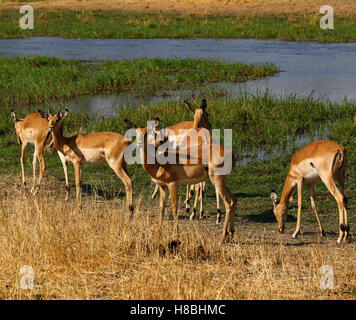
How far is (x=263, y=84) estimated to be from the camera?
2117 cm

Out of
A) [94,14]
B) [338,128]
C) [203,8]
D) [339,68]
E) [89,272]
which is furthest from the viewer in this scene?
[203,8]

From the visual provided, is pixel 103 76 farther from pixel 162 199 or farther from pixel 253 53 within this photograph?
pixel 162 199

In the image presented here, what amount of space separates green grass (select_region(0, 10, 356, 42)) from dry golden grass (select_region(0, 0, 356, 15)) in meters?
2.96

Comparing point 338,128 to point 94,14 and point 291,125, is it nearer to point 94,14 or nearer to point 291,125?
point 291,125

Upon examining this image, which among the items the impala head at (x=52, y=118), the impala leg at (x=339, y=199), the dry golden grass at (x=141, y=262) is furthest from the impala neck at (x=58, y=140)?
the impala leg at (x=339, y=199)

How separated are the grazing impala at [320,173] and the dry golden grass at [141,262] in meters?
0.54

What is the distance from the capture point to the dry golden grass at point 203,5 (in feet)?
138

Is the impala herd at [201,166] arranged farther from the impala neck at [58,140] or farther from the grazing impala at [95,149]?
the impala neck at [58,140]

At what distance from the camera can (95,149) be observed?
10.0 m

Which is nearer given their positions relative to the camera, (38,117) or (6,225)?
(6,225)

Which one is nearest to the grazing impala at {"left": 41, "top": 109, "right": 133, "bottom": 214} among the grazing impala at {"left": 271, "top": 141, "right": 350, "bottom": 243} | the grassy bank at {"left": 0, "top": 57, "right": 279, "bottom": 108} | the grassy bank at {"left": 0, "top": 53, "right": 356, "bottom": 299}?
the grassy bank at {"left": 0, "top": 53, "right": 356, "bottom": 299}

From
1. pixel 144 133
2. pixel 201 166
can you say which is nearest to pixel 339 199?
pixel 201 166

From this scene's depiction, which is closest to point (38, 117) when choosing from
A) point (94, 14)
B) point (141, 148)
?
point (141, 148)
